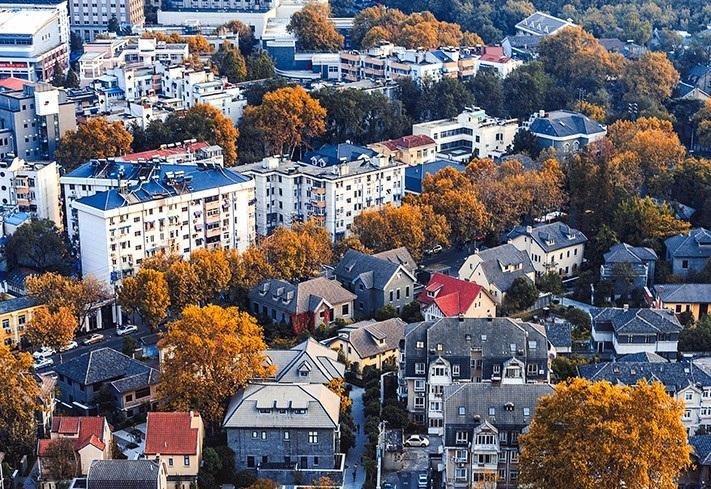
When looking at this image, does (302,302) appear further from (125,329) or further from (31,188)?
Answer: (31,188)

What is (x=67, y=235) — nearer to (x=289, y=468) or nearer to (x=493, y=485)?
(x=289, y=468)

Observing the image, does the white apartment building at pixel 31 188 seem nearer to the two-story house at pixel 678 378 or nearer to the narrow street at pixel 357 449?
the narrow street at pixel 357 449

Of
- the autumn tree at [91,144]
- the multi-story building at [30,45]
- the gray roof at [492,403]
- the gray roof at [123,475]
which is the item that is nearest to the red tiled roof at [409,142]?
the autumn tree at [91,144]

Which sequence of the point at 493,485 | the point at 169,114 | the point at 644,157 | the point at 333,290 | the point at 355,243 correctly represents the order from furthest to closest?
the point at 169,114 < the point at 644,157 < the point at 355,243 < the point at 333,290 < the point at 493,485

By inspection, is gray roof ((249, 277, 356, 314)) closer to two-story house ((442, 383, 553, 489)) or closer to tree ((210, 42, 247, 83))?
two-story house ((442, 383, 553, 489))

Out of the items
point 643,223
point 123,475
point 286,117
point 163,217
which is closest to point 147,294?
point 163,217

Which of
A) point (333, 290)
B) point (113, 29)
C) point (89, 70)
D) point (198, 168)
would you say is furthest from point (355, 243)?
point (113, 29)
